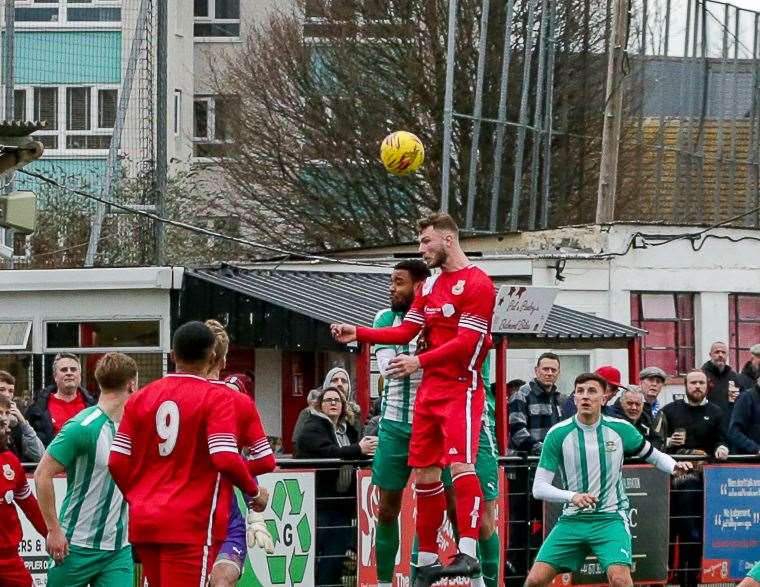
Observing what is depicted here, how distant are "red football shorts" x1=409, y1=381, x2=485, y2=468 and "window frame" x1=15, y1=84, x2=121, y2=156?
32.7 m

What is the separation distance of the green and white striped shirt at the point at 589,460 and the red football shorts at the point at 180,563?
447cm

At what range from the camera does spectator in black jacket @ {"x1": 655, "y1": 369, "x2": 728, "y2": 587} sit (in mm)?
16812

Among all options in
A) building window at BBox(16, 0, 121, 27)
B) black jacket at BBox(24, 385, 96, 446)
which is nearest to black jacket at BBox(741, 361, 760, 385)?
black jacket at BBox(24, 385, 96, 446)

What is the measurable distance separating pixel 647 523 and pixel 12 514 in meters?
6.20

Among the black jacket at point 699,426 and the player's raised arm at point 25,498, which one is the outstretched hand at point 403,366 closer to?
the player's raised arm at point 25,498

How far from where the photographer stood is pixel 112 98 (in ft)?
149

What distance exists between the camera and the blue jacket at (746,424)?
1770cm

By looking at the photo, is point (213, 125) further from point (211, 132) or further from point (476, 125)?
point (476, 125)

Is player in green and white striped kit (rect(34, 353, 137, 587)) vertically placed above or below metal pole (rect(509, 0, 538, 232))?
below

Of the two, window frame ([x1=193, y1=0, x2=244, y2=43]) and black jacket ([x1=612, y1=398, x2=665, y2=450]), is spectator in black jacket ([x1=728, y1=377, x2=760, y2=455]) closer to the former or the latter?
black jacket ([x1=612, y1=398, x2=665, y2=450])

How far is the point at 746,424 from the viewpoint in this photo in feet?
58.7

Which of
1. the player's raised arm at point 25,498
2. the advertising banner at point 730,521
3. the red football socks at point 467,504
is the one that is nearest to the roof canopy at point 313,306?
the advertising banner at point 730,521

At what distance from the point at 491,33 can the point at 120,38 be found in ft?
36.8

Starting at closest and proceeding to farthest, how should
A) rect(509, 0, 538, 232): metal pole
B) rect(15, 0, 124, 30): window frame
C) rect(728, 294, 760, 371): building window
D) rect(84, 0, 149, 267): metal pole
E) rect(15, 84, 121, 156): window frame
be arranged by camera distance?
rect(84, 0, 149, 267): metal pole → rect(728, 294, 760, 371): building window → rect(509, 0, 538, 232): metal pole → rect(15, 84, 121, 156): window frame → rect(15, 0, 124, 30): window frame
